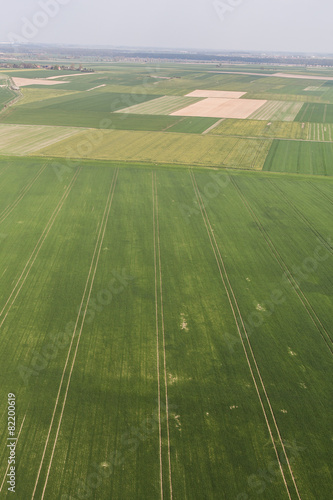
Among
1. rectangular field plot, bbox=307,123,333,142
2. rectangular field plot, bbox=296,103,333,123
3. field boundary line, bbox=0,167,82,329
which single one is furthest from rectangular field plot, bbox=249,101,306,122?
field boundary line, bbox=0,167,82,329

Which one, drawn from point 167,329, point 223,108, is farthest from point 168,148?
point 223,108

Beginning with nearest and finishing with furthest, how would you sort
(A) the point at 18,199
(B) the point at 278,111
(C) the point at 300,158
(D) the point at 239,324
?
(D) the point at 239,324, (A) the point at 18,199, (C) the point at 300,158, (B) the point at 278,111

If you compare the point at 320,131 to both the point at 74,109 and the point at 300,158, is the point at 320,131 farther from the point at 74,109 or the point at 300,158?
the point at 74,109

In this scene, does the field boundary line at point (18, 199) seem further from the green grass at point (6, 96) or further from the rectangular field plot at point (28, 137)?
the green grass at point (6, 96)

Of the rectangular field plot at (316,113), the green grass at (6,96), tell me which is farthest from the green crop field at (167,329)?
the green grass at (6,96)

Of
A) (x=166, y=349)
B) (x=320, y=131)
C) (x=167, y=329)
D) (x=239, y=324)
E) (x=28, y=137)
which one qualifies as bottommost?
(x=166, y=349)

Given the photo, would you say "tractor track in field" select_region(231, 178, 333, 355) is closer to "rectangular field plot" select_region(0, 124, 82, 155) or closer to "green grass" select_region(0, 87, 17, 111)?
"rectangular field plot" select_region(0, 124, 82, 155)

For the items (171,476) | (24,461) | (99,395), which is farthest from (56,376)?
(171,476)
